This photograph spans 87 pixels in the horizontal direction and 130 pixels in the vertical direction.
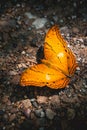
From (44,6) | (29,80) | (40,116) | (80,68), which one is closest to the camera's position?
(29,80)

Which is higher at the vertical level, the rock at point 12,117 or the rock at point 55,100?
the rock at point 55,100

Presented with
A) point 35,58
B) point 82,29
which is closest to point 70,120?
point 35,58

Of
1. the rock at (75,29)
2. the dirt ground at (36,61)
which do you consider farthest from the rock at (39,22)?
the rock at (75,29)

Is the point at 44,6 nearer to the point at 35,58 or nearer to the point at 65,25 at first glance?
the point at 65,25

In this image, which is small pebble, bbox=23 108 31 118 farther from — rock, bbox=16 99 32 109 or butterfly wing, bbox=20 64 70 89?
butterfly wing, bbox=20 64 70 89

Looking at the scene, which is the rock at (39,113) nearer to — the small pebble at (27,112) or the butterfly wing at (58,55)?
the small pebble at (27,112)

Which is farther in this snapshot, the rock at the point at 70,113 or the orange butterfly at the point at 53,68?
the rock at the point at 70,113
